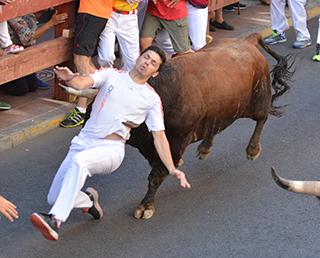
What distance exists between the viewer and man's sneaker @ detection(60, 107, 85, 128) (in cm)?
925

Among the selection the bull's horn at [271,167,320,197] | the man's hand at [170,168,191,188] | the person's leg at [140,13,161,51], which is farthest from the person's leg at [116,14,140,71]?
the bull's horn at [271,167,320,197]

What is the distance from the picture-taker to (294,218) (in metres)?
7.28

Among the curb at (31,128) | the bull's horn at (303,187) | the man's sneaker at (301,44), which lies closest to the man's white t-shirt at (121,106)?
the bull's horn at (303,187)

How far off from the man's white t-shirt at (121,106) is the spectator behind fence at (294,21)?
6458mm

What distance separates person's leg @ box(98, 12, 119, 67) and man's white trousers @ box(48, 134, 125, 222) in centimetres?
262

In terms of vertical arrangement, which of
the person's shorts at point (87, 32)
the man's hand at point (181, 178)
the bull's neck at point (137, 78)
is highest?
the bull's neck at point (137, 78)

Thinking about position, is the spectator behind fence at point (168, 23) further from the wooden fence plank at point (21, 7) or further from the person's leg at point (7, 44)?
the person's leg at point (7, 44)

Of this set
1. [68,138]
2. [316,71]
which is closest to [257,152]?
[68,138]

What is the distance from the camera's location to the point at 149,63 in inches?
253

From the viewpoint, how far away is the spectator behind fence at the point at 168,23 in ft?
31.6

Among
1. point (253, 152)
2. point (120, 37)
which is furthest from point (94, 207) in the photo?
point (120, 37)

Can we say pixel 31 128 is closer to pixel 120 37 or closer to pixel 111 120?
pixel 120 37

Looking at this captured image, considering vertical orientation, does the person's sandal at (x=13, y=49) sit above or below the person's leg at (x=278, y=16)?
above

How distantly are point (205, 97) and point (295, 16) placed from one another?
5.86 m
